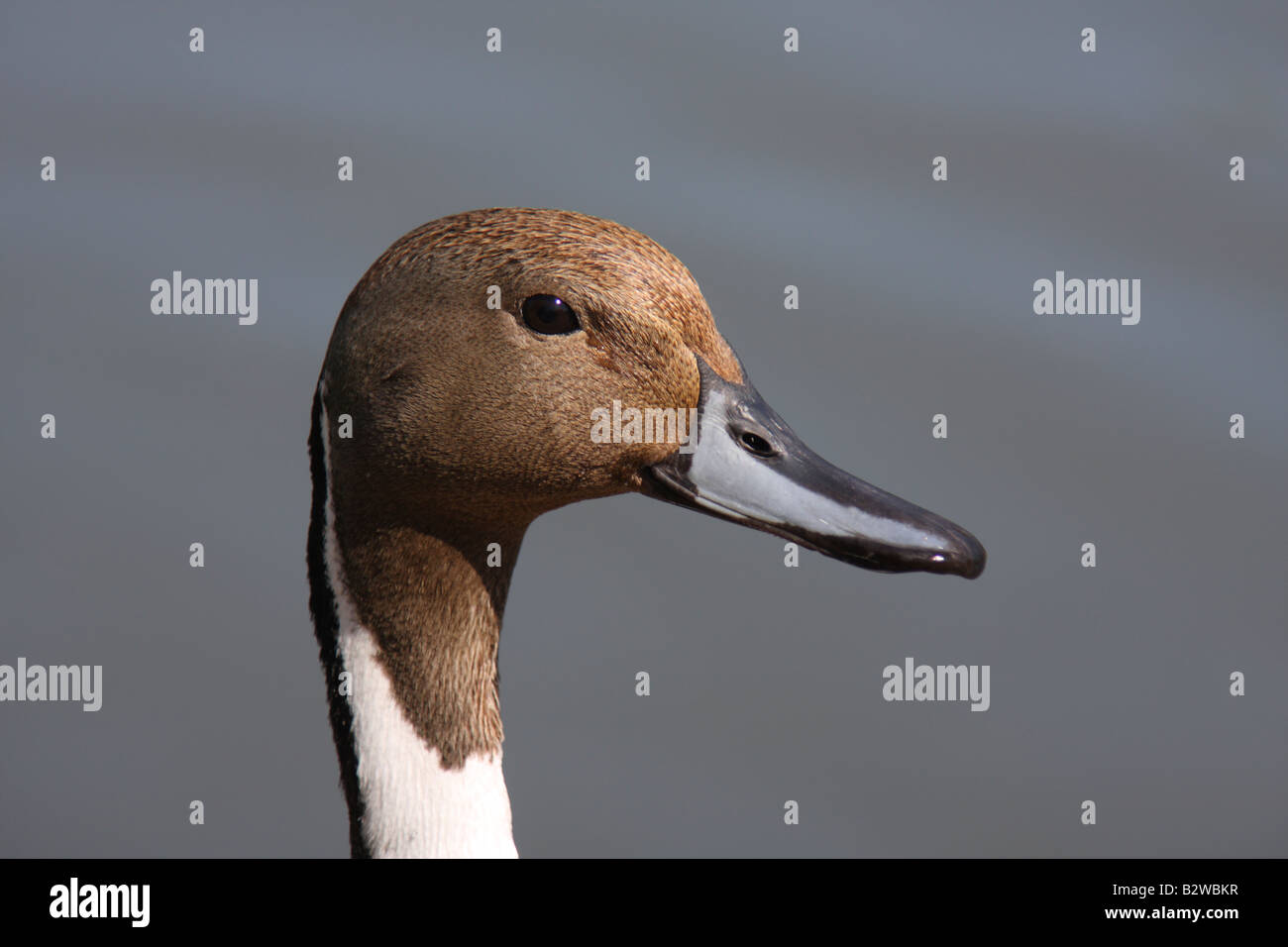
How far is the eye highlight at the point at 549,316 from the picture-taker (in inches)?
100

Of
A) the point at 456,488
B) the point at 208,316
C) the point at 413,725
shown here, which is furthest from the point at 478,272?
the point at 208,316

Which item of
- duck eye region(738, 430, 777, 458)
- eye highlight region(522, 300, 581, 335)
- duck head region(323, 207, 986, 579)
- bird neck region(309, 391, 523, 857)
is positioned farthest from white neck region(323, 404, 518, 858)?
duck eye region(738, 430, 777, 458)

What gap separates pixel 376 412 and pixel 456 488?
0.19 m

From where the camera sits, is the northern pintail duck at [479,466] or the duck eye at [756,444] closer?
the northern pintail duck at [479,466]

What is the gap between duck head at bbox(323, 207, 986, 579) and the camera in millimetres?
2553

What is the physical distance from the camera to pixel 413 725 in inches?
107

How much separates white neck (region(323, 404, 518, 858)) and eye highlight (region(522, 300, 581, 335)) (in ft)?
1.58

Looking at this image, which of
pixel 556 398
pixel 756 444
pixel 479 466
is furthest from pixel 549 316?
pixel 756 444

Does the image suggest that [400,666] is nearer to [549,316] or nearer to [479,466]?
[479,466]

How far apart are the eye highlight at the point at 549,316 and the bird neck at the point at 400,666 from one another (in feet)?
1.31

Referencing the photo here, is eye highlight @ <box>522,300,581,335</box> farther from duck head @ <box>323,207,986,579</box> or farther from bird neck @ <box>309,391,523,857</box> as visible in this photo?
bird neck @ <box>309,391,523,857</box>

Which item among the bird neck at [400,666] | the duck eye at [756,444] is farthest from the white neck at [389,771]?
the duck eye at [756,444]

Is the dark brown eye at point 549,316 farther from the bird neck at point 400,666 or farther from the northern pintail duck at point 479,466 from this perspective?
the bird neck at point 400,666
